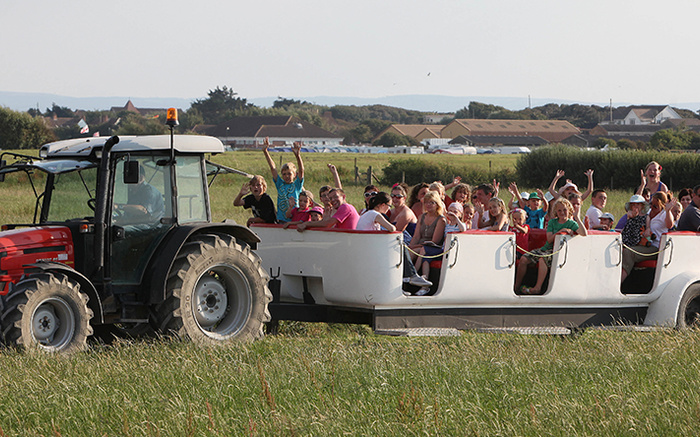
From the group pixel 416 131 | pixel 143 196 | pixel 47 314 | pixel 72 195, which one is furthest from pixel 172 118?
pixel 416 131

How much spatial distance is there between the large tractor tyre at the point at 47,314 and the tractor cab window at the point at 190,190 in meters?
1.24

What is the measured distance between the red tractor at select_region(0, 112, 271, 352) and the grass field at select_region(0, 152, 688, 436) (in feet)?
1.03

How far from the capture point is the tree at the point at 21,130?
67.3 meters

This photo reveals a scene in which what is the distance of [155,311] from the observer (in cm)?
818

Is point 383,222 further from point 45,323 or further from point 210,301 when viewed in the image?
point 45,323

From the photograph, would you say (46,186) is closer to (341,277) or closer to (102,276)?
(102,276)

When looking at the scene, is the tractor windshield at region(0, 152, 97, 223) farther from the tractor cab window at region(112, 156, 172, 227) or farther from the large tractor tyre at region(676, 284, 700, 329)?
the large tractor tyre at region(676, 284, 700, 329)

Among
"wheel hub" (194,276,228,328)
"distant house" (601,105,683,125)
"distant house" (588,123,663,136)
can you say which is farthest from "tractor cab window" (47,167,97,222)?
→ "distant house" (601,105,683,125)

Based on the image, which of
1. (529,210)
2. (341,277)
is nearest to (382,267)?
(341,277)

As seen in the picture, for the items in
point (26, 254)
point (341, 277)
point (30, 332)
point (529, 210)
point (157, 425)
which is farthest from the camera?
point (529, 210)

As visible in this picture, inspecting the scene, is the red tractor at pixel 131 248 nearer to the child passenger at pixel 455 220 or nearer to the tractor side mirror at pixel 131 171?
the tractor side mirror at pixel 131 171

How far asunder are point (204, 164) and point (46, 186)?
1428 millimetres

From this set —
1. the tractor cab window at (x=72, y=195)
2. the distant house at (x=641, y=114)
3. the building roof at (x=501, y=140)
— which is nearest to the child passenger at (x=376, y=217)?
the tractor cab window at (x=72, y=195)

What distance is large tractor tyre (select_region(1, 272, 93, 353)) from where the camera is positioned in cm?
724
